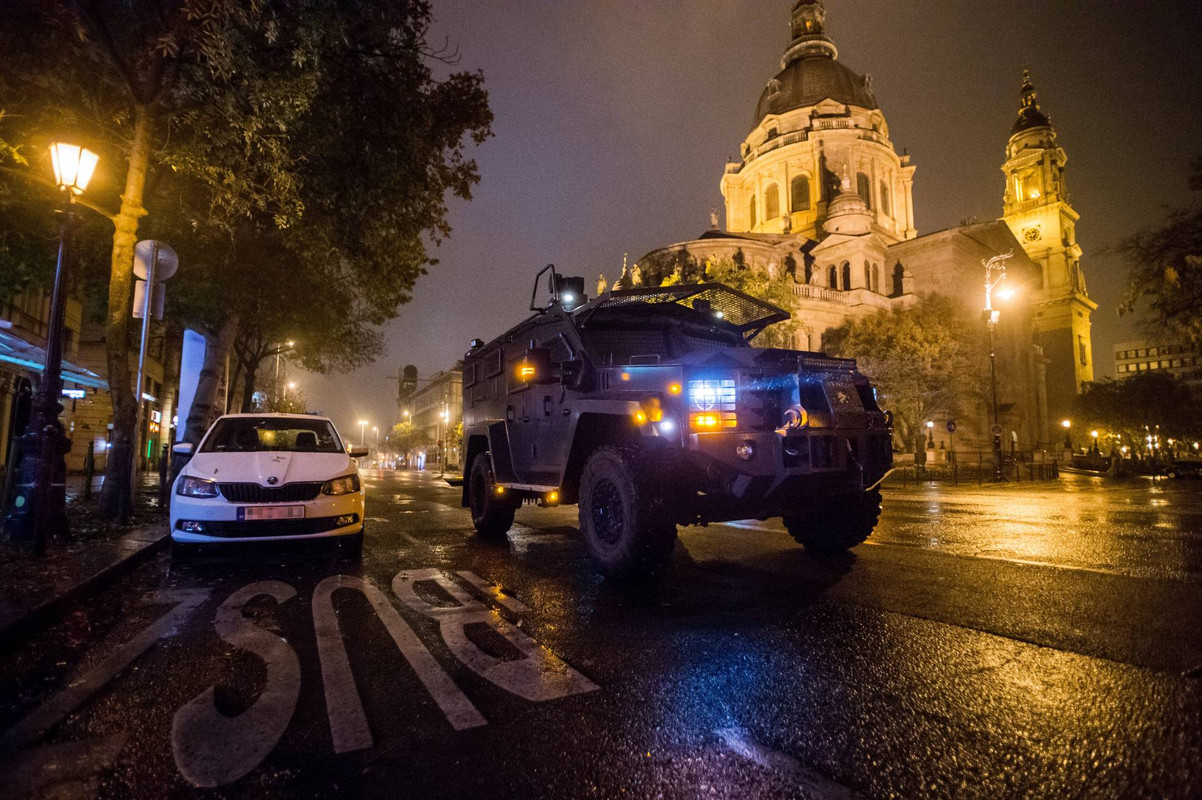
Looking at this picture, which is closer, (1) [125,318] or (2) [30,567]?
(2) [30,567]

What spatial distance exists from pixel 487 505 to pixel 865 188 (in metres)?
73.6

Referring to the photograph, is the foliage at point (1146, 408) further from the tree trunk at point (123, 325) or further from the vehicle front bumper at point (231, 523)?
the tree trunk at point (123, 325)

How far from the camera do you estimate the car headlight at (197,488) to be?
5.91 meters

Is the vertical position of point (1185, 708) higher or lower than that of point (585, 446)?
lower

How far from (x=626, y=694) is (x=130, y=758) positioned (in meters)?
1.97

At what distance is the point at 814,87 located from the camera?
7406 centimetres

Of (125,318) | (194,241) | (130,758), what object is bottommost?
(130,758)

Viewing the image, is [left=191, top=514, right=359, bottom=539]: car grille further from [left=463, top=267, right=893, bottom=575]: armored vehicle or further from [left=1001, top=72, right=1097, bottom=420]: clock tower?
[left=1001, top=72, right=1097, bottom=420]: clock tower

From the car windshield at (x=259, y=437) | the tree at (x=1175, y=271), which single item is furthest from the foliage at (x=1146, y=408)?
the car windshield at (x=259, y=437)

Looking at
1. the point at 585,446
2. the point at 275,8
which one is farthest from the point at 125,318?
the point at 585,446

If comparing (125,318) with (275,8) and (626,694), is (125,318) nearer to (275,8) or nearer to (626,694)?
(275,8)

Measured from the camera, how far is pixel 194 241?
A: 541 inches

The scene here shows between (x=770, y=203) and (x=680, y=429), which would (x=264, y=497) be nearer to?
(x=680, y=429)

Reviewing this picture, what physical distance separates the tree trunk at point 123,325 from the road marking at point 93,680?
5.46 m
